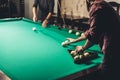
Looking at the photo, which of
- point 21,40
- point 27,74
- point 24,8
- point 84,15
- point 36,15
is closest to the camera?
point 27,74

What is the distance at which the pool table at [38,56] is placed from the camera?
197 centimetres

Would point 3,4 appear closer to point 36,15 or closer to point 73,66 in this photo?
point 36,15

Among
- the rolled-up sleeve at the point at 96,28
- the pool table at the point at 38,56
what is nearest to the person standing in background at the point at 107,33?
the rolled-up sleeve at the point at 96,28

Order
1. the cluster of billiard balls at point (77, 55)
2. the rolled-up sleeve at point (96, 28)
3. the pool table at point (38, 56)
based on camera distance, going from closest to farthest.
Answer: the pool table at point (38, 56), the rolled-up sleeve at point (96, 28), the cluster of billiard balls at point (77, 55)

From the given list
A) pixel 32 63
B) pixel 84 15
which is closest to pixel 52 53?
pixel 32 63

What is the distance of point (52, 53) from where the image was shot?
2.52 metres

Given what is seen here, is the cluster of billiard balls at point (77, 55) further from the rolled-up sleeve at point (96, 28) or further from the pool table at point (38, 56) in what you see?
the rolled-up sleeve at point (96, 28)

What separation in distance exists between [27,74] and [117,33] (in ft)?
3.25

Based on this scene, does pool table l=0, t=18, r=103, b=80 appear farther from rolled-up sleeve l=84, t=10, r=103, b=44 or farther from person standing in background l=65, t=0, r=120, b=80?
rolled-up sleeve l=84, t=10, r=103, b=44

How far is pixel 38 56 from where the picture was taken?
8.00 feet

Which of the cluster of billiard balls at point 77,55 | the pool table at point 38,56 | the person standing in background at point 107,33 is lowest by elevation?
the pool table at point 38,56

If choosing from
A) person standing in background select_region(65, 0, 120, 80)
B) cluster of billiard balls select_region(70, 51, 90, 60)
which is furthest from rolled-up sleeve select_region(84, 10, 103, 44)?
cluster of billiard balls select_region(70, 51, 90, 60)

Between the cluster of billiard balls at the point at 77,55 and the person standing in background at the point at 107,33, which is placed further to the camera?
the cluster of billiard balls at the point at 77,55

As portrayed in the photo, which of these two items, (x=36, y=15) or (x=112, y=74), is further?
(x=36, y=15)
